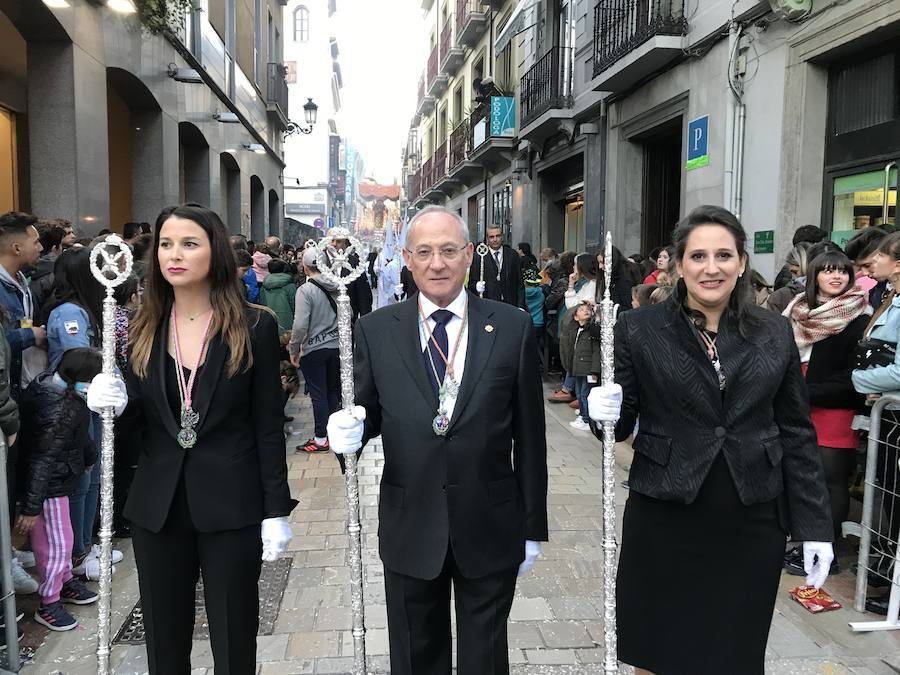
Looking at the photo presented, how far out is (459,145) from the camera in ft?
86.0

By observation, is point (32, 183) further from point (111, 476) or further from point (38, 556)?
point (111, 476)

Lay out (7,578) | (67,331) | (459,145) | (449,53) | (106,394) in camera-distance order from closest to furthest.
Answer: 1. (106,394)
2. (7,578)
3. (67,331)
4. (459,145)
5. (449,53)

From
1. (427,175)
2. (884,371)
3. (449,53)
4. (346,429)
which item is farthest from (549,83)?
(427,175)

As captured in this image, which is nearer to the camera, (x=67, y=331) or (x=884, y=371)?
(x=884, y=371)

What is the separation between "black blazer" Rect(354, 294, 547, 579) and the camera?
7.71ft

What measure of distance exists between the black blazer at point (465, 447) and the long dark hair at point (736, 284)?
66 centimetres

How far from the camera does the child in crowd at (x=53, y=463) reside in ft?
12.1

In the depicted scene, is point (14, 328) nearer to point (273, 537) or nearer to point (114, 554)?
point (114, 554)

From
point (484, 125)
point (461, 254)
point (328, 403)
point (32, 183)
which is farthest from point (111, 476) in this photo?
point (484, 125)

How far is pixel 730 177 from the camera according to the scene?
924 centimetres

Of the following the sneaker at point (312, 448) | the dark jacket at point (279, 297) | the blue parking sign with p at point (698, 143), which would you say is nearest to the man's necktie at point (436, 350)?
the sneaker at point (312, 448)

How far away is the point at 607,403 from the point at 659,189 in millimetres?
11455

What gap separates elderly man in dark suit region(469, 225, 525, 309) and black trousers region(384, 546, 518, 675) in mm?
7703

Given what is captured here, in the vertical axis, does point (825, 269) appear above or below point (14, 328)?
above
